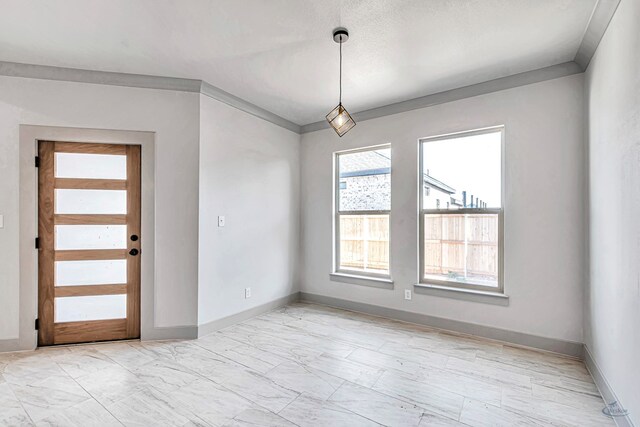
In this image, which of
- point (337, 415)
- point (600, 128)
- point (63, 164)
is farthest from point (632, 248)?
point (63, 164)

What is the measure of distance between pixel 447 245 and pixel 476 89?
1.78 metres

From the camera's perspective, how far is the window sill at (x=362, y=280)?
390cm

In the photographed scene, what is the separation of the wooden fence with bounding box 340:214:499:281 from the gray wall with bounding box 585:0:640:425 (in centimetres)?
86

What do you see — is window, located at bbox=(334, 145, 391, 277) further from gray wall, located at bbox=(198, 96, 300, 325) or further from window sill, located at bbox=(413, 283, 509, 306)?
gray wall, located at bbox=(198, 96, 300, 325)

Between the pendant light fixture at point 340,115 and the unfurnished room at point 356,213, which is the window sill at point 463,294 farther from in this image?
the pendant light fixture at point 340,115

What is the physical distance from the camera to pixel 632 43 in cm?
175

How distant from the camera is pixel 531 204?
297 centimetres

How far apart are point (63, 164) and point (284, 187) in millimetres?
2555

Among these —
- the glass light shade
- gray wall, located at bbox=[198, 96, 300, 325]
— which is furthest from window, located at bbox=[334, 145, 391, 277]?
the glass light shade

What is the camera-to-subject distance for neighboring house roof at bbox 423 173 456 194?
352cm

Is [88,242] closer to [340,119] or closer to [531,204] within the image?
[340,119]

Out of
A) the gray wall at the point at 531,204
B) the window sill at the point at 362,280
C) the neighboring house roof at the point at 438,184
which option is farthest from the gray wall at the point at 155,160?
the neighboring house roof at the point at 438,184

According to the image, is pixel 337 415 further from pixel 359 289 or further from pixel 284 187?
pixel 284 187

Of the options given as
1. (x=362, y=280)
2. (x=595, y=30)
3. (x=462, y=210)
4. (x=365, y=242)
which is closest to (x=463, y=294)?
(x=462, y=210)
